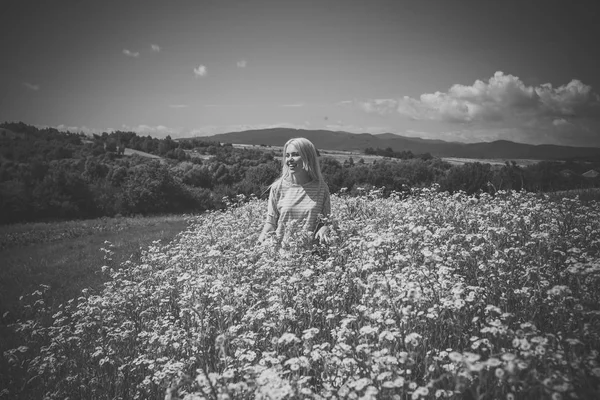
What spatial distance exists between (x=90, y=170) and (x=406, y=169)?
5228 centimetres

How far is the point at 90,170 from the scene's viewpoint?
4703cm

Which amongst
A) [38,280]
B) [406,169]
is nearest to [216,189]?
[406,169]

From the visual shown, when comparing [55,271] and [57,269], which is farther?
[57,269]

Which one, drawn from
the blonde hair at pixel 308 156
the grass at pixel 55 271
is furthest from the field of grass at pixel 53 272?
the blonde hair at pixel 308 156

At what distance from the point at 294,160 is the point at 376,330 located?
3.89 m

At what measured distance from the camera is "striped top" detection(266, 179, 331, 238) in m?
5.68

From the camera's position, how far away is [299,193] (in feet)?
19.1

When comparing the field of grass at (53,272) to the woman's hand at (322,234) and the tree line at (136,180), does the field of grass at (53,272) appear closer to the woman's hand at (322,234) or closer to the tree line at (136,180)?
the woman's hand at (322,234)

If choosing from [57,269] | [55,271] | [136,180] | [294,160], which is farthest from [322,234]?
[136,180]

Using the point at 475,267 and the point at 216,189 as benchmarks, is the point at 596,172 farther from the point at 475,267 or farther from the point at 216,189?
the point at 216,189

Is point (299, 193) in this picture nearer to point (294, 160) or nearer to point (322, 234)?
point (294, 160)

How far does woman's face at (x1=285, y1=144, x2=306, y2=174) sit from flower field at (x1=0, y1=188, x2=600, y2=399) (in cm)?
154

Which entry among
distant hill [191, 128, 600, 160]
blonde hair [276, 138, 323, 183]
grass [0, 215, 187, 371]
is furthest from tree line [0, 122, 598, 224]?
distant hill [191, 128, 600, 160]

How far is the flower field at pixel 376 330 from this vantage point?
75.3 inches
